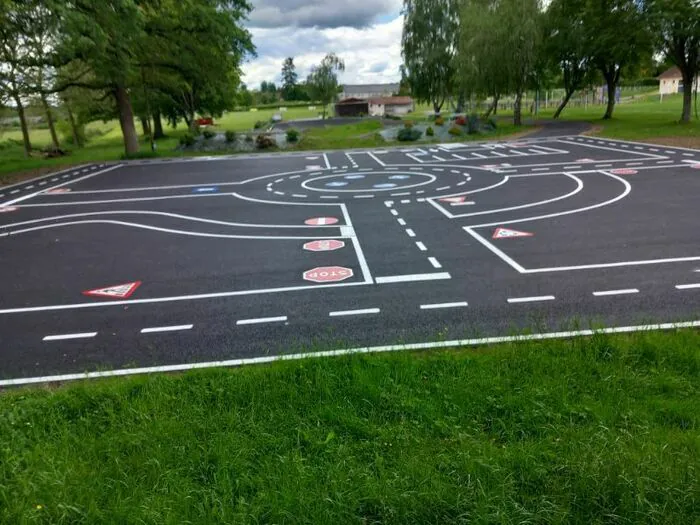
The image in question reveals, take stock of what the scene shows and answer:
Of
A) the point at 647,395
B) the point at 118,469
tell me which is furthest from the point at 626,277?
the point at 118,469

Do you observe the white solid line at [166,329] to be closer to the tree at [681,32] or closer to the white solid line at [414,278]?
the white solid line at [414,278]

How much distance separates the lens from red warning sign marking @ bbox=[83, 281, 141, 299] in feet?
26.6

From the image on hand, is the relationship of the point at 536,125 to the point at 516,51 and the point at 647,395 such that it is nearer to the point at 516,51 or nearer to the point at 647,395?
the point at 516,51

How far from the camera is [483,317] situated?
6625 mm

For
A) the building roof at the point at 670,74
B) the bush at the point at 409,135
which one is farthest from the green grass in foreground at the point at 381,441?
the building roof at the point at 670,74

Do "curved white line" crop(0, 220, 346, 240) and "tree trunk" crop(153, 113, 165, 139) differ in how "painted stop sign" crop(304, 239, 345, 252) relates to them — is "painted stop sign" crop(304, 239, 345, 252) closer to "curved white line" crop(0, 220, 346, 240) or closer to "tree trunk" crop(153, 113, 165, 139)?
"curved white line" crop(0, 220, 346, 240)

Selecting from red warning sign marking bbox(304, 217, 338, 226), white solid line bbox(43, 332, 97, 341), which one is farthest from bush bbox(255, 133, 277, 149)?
white solid line bbox(43, 332, 97, 341)

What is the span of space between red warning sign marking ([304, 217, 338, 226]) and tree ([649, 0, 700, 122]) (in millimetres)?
27181

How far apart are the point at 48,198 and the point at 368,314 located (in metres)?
15.7

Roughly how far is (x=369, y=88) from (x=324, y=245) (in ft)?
502

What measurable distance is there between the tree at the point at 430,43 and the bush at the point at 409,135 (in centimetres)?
Result: 1290

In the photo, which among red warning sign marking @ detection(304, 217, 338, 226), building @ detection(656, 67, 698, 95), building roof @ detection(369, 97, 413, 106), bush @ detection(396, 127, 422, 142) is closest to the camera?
red warning sign marking @ detection(304, 217, 338, 226)

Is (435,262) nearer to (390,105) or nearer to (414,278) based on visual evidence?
(414,278)

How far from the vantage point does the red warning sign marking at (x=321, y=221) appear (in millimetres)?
12211
